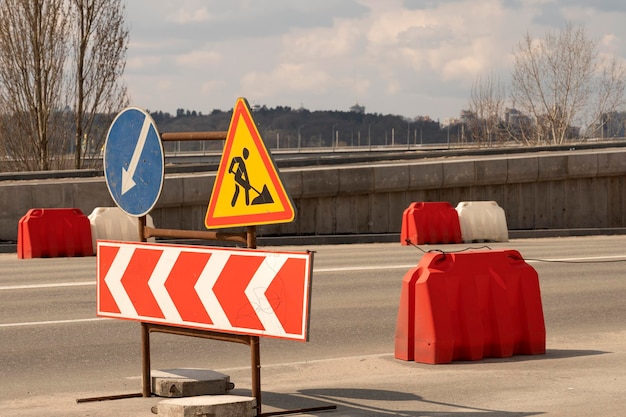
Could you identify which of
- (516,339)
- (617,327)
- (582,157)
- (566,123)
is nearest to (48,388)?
(516,339)

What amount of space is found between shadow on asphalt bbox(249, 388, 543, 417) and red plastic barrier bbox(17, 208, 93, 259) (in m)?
13.2

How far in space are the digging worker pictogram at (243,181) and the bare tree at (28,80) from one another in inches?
1238

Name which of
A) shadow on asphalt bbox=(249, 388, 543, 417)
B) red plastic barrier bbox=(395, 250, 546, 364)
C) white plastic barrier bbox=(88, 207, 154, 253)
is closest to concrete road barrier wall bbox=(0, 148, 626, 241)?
white plastic barrier bbox=(88, 207, 154, 253)

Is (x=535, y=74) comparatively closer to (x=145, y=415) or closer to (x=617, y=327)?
(x=617, y=327)

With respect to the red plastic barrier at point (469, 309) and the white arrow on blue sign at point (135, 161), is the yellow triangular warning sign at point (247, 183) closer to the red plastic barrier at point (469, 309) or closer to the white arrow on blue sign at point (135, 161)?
the white arrow on blue sign at point (135, 161)

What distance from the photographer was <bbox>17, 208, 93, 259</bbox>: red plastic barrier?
2097 centimetres

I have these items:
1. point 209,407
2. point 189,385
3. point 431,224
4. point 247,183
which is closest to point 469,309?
point 189,385

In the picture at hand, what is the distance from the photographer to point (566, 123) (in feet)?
204

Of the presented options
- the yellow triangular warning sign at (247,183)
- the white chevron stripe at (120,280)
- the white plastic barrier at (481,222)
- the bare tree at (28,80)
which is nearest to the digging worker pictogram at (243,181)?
the yellow triangular warning sign at (247,183)

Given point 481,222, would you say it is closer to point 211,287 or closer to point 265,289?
point 211,287

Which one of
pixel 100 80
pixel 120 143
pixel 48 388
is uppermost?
pixel 100 80

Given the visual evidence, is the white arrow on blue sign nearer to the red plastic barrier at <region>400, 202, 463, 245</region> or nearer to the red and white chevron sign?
the red and white chevron sign

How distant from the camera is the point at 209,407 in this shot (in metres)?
7.15

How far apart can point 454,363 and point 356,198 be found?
59.8ft
